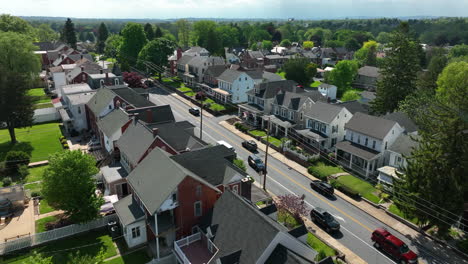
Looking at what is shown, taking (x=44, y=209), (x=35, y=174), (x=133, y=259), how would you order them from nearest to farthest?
(x=133, y=259)
(x=44, y=209)
(x=35, y=174)

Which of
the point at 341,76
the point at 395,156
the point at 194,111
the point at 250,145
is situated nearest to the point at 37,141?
the point at 194,111

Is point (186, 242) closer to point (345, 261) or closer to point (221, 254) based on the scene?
point (221, 254)

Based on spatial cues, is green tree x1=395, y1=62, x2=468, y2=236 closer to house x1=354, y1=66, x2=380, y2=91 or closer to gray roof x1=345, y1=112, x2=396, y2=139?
gray roof x1=345, y1=112, x2=396, y2=139

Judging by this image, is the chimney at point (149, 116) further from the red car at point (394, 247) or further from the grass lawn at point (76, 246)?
the red car at point (394, 247)

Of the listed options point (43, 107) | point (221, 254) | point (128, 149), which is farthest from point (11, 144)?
point (221, 254)

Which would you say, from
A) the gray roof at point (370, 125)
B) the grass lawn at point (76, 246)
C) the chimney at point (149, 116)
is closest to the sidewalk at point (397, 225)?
the gray roof at point (370, 125)

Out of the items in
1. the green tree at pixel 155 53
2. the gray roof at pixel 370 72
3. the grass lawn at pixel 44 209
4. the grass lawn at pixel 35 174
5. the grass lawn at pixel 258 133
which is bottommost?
the grass lawn at pixel 44 209

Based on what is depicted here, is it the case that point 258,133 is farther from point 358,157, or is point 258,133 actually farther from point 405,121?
point 405,121
